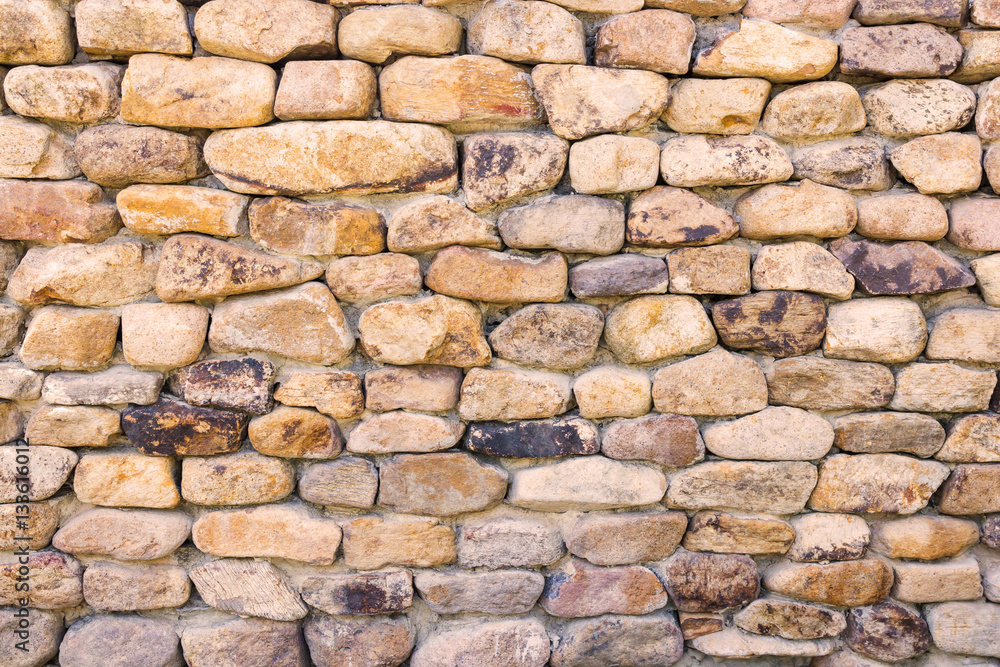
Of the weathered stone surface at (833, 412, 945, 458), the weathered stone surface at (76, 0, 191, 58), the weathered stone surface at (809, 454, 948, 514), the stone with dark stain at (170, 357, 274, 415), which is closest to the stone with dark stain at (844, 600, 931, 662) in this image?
the weathered stone surface at (809, 454, 948, 514)

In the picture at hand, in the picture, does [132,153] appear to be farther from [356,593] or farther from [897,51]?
[897,51]

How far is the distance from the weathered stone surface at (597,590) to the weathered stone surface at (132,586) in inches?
34.3

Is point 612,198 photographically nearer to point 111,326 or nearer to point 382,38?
point 382,38

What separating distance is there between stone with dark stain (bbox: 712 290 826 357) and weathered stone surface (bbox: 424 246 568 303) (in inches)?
15.7

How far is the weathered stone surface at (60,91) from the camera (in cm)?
140

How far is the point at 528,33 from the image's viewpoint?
1443 mm

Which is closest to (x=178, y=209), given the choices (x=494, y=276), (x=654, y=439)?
(x=494, y=276)

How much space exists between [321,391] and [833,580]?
4.23 ft

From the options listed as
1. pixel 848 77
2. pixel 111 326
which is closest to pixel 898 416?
pixel 848 77

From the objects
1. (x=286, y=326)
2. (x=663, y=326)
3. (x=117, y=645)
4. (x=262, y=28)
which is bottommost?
(x=117, y=645)

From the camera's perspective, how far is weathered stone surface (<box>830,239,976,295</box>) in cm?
150

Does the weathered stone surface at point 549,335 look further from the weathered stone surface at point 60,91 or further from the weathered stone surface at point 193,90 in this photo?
the weathered stone surface at point 60,91

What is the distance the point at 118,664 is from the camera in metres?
1.49

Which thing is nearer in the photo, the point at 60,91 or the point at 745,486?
the point at 60,91
